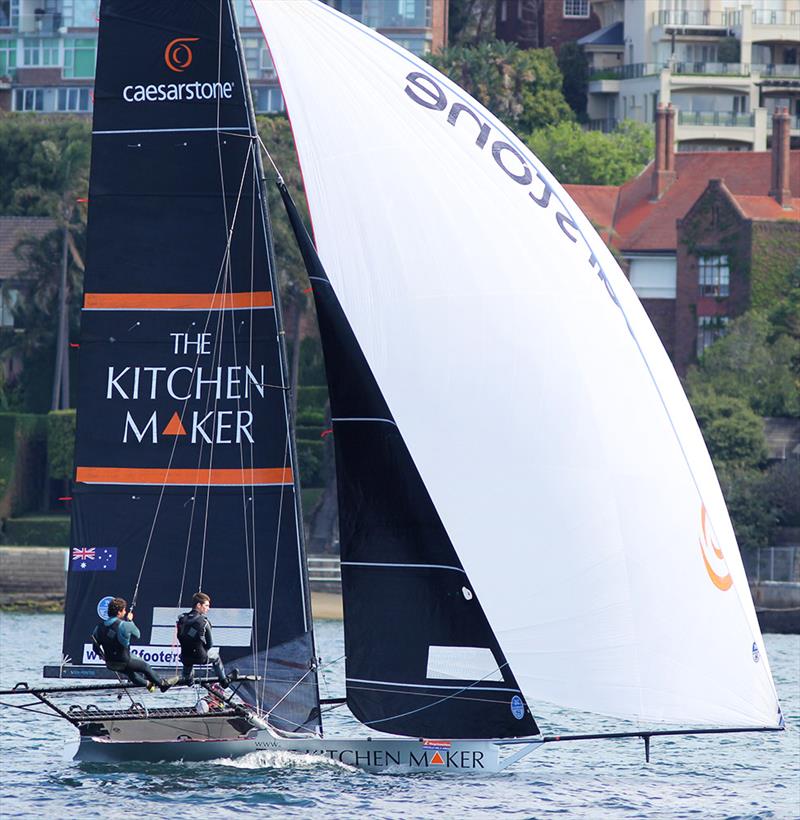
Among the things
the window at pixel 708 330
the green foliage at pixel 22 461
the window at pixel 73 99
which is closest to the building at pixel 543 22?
the window at pixel 73 99

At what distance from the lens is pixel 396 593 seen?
1766cm

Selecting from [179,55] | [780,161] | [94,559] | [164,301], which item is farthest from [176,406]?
[780,161]

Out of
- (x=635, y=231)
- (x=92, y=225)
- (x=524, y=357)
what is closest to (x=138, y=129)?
(x=92, y=225)

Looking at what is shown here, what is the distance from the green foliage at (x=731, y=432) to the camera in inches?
2061

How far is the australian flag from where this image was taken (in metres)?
18.2

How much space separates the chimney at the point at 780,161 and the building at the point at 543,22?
2840cm

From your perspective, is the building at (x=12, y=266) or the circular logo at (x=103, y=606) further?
the building at (x=12, y=266)

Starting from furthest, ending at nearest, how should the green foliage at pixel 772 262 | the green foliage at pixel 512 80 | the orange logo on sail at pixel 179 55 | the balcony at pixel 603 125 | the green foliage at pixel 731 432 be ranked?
A: the balcony at pixel 603 125, the green foliage at pixel 512 80, the green foliage at pixel 772 262, the green foliage at pixel 731 432, the orange logo on sail at pixel 179 55

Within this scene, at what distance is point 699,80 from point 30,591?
146ft

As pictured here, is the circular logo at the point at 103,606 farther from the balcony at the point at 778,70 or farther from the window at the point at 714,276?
the balcony at the point at 778,70

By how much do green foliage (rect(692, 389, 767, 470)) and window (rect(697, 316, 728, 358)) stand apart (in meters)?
9.95

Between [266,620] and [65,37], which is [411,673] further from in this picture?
[65,37]

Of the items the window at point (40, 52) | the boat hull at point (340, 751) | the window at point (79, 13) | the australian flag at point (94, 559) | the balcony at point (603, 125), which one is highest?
the window at point (79, 13)

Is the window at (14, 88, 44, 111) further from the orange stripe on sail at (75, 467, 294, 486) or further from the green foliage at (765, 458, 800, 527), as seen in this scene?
the orange stripe on sail at (75, 467, 294, 486)
